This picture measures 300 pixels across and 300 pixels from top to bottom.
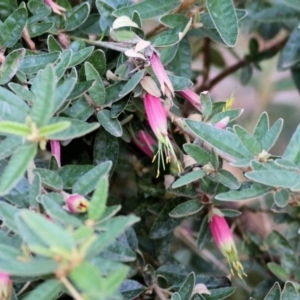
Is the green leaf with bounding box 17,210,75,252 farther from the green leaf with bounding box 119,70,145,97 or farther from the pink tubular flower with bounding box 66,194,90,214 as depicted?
the green leaf with bounding box 119,70,145,97

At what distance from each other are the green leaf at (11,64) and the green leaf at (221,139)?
0.65 feet

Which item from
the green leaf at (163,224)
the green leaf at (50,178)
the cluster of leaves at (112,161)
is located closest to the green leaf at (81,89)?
the cluster of leaves at (112,161)

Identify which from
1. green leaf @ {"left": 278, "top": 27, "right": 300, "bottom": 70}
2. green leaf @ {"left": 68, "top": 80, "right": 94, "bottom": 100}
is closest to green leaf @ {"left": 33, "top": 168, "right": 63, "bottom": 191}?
green leaf @ {"left": 68, "top": 80, "right": 94, "bottom": 100}

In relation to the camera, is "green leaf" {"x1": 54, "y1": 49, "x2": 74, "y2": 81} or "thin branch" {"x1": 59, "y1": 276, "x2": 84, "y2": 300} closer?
"thin branch" {"x1": 59, "y1": 276, "x2": 84, "y2": 300}

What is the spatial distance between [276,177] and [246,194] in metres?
0.04

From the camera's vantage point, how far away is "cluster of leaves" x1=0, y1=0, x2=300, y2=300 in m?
0.43

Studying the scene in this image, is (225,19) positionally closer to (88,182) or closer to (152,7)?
(152,7)

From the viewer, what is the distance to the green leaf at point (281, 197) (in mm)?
563

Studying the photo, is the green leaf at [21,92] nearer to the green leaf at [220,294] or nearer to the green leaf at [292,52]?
the green leaf at [220,294]

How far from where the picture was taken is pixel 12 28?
64cm

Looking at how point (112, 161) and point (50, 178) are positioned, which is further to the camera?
point (112, 161)

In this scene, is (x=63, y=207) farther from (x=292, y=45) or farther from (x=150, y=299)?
(x=292, y=45)

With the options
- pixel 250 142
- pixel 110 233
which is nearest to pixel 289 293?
pixel 250 142

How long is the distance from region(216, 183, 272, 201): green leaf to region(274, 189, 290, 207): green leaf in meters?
0.01
